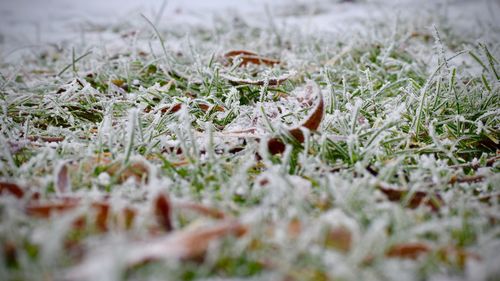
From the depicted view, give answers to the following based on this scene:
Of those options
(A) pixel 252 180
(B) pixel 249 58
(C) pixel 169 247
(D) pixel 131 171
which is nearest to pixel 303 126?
(A) pixel 252 180

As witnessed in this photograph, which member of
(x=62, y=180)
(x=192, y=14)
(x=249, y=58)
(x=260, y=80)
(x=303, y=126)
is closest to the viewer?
(x=62, y=180)

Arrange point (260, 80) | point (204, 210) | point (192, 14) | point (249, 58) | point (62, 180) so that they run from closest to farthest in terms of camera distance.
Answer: point (204, 210)
point (62, 180)
point (260, 80)
point (249, 58)
point (192, 14)

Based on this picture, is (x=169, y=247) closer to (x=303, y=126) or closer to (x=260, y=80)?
(x=303, y=126)

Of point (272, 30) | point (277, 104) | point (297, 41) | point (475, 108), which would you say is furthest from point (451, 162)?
point (272, 30)

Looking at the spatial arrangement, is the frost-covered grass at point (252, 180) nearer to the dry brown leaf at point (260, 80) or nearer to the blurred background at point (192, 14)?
the dry brown leaf at point (260, 80)

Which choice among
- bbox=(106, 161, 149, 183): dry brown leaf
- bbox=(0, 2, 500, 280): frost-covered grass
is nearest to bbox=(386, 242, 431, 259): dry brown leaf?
bbox=(0, 2, 500, 280): frost-covered grass

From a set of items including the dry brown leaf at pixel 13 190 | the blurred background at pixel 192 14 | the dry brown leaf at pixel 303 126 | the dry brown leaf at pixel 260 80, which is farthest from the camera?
the blurred background at pixel 192 14

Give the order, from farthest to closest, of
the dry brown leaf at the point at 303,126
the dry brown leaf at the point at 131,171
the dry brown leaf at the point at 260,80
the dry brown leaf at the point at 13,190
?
the dry brown leaf at the point at 260,80 → the dry brown leaf at the point at 303,126 → the dry brown leaf at the point at 131,171 → the dry brown leaf at the point at 13,190

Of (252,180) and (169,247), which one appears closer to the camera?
(169,247)

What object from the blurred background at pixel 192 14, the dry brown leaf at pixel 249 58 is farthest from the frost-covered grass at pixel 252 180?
the blurred background at pixel 192 14
